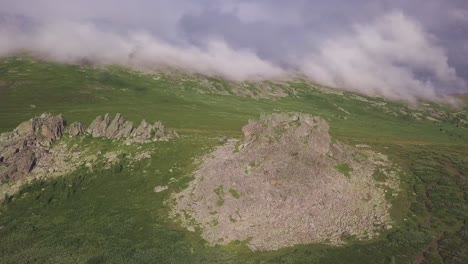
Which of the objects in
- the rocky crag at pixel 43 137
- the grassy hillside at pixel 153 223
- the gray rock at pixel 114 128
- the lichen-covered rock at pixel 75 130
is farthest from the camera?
the gray rock at pixel 114 128

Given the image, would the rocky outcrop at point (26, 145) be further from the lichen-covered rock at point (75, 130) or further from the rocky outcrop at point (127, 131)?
the rocky outcrop at point (127, 131)

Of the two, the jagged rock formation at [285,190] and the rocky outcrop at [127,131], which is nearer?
the jagged rock formation at [285,190]

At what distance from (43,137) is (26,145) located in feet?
18.2

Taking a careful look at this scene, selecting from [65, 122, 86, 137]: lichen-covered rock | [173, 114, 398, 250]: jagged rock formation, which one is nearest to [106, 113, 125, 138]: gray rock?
[65, 122, 86, 137]: lichen-covered rock

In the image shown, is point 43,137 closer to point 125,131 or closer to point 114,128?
point 114,128

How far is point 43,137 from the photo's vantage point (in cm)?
8412

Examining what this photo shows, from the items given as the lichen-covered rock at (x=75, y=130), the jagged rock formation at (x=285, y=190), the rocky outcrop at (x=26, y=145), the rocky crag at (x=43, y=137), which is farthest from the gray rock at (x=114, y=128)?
the jagged rock formation at (x=285, y=190)

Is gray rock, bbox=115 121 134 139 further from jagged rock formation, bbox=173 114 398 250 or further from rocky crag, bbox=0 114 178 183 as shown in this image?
jagged rock formation, bbox=173 114 398 250

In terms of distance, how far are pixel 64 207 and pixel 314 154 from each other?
44.6 meters

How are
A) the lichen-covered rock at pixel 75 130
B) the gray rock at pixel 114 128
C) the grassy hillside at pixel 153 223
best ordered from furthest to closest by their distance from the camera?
1. the gray rock at pixel 114 128
2. the lichen-covered rock at pixel 75 130
3. the grassy hillside at pixel 153 223

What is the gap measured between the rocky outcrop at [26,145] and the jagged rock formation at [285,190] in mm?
31561

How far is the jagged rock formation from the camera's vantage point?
181 ft

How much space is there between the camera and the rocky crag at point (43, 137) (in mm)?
72625

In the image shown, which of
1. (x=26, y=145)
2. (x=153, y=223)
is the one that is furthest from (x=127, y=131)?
(x=153, y=223)
